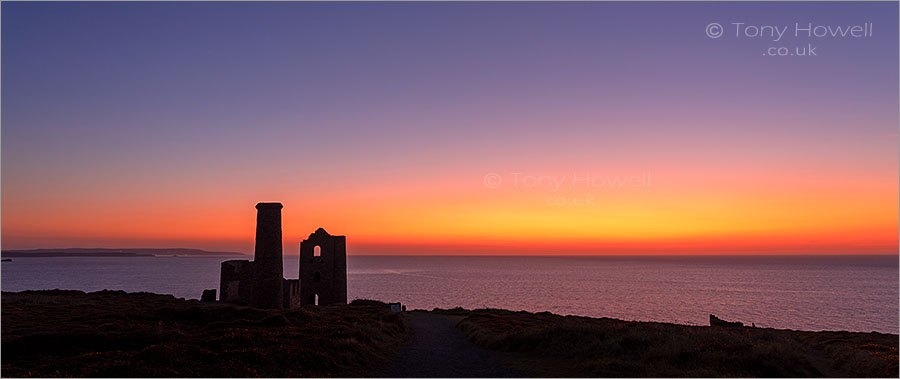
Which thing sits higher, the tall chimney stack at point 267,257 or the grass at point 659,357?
the tall chimney stack at point 267,257

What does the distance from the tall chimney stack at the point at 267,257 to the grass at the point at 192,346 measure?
13.0ft

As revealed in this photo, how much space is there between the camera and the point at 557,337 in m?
19.4

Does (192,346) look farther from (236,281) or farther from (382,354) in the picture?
(236,281)

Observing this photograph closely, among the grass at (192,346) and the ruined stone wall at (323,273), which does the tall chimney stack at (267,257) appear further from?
the ruined stone wall at (323,273)

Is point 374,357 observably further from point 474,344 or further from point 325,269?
point 325,269

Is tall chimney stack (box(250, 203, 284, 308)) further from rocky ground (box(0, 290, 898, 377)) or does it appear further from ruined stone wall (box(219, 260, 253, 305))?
ruined stone wall (box(219, 260, 253, 305))

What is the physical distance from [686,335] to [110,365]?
18.4m

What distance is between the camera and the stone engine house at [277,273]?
98.1ft

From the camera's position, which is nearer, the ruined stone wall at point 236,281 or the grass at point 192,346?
the grass at point 192,346

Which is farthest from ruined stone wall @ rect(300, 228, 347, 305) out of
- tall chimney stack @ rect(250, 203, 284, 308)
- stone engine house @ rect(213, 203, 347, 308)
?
tall chimney stack @ rect(250, 203, 284, 308)

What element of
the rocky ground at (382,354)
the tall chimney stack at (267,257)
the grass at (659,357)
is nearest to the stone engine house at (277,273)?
the tall chimney stack at (267,257)

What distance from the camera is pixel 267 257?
29.8 metres

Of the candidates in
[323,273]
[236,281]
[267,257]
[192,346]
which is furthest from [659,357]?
[323,273]

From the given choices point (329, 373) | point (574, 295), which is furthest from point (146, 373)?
point (574, 295)
